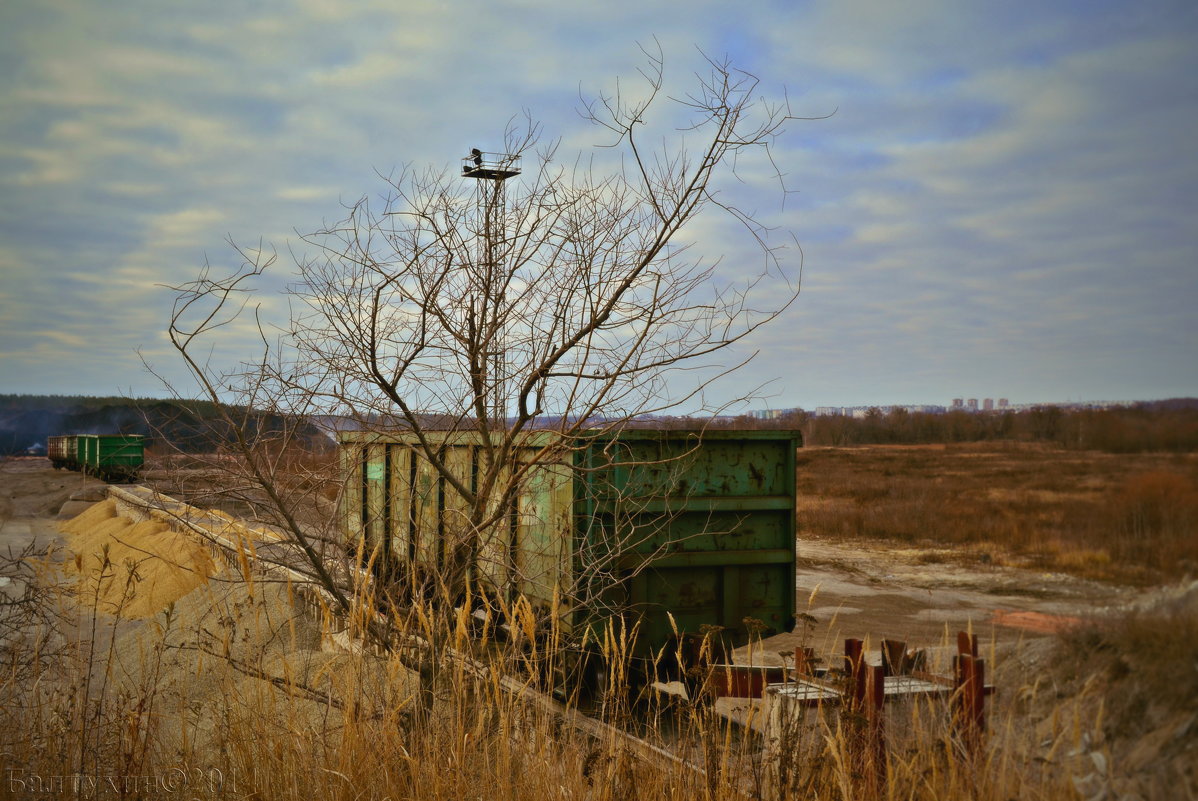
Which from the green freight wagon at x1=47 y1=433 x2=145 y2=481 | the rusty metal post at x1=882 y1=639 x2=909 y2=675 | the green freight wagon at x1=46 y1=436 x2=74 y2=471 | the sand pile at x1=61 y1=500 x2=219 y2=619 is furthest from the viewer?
the green freight wagon at x1=46 y1=436 x2=74 y2=471

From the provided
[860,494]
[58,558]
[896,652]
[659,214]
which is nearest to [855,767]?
[896,652]

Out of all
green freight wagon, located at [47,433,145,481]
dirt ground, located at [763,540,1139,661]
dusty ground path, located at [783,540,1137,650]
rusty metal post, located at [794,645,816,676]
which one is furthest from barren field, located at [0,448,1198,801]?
green freight wagon, located at [47,433,145,481]

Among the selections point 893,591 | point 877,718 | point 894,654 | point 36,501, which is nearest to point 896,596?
point 893,591

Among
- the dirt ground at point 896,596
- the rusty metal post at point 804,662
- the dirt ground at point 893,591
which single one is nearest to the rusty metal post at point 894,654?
the dirt ground at point 893,591

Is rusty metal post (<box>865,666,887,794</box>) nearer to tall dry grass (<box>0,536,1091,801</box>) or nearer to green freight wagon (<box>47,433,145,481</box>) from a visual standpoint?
tall dry grass (<box>0,536,1091,801</box>)

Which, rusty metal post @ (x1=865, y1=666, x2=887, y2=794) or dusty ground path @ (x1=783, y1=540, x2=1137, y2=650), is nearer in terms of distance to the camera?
rusty metal post @ (x1=865, y1=666, x2=887, y2=794)

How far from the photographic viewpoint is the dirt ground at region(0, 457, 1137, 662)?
6.53ft

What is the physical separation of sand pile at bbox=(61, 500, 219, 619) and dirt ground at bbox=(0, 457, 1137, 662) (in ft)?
2.27

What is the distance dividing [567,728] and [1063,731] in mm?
2728

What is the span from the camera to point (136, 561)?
5809 millimetres

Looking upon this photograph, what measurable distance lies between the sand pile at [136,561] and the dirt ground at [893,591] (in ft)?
2.27

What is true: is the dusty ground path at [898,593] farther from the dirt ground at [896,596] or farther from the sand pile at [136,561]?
the sand pile at [136,561]

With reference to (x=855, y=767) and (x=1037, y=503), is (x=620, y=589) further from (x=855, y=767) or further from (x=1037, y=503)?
(x=1037, y=503)

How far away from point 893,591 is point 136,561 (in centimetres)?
1419
